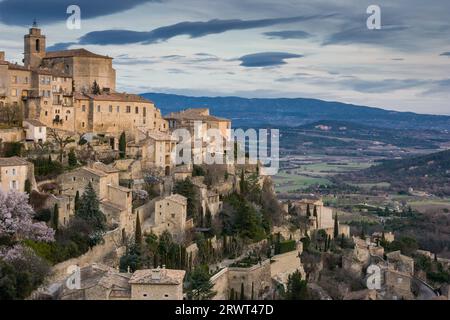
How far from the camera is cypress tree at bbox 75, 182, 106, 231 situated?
35062 millimetres

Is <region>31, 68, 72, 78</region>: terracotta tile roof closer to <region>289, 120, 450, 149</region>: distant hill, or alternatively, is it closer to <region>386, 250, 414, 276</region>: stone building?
<region>386, 250, 414, 276</region>: stone building

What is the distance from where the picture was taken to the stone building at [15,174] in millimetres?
35094

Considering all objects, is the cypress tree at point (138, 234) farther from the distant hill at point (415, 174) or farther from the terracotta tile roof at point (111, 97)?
the distant hill at point (415, 174)

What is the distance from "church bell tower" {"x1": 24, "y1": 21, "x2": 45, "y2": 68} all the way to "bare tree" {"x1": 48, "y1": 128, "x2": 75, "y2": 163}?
23.3ft

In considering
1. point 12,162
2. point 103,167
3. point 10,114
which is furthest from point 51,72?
point 12,162

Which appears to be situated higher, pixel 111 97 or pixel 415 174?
pixel 111 97

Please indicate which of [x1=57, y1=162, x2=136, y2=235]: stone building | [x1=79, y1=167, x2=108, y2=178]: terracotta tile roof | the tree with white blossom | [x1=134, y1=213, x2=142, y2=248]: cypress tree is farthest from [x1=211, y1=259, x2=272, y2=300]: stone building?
the tree with white blossom

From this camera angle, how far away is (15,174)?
3566 cm

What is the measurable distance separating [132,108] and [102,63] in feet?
12.6

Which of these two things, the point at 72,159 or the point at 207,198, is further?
the point at 207,198

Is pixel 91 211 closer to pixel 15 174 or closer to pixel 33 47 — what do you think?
pixel 15 174

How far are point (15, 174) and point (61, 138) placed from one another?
7240mm

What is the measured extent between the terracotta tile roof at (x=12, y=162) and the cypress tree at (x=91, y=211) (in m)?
3.33

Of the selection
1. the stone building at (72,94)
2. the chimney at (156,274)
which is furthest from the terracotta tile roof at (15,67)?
the chimney at (156,274)
